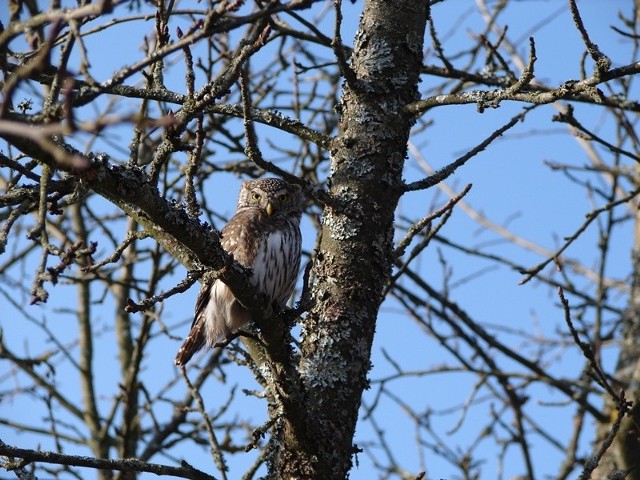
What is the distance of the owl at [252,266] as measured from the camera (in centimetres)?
501

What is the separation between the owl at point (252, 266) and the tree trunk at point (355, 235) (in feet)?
3.78

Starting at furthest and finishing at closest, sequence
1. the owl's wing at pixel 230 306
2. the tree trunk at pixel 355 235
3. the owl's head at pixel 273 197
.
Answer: the owl's head at pixel 273 197 < the owl's wing at pixel 230 306 < the tree trunk at pixel 355 235

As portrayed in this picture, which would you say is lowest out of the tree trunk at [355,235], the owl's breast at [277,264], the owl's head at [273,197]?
the tree trunk at [355,235]

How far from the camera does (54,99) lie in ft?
7.87

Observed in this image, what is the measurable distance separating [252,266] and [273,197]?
2.55 feet

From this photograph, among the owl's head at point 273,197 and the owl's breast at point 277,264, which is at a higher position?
the owl's head at point 273,197

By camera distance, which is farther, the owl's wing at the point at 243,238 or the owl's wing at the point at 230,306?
the owl's wing at the point at 243,238

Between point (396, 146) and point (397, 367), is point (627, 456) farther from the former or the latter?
point (396, 146)

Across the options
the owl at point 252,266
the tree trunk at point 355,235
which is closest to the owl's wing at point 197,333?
the owl at point 252,266

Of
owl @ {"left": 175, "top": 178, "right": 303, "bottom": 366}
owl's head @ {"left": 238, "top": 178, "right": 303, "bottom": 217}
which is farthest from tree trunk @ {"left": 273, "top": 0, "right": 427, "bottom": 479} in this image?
owl's head @ {"left": 238, "top": 178, "right": 303, "bottom": 217}

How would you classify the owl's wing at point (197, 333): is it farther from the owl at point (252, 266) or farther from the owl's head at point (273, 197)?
the owl's head at point (273, 197)

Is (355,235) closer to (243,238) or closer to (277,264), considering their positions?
(277,264)

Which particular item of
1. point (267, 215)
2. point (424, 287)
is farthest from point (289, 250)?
point (424, 287)

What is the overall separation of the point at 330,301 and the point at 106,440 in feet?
Result: 13.3
